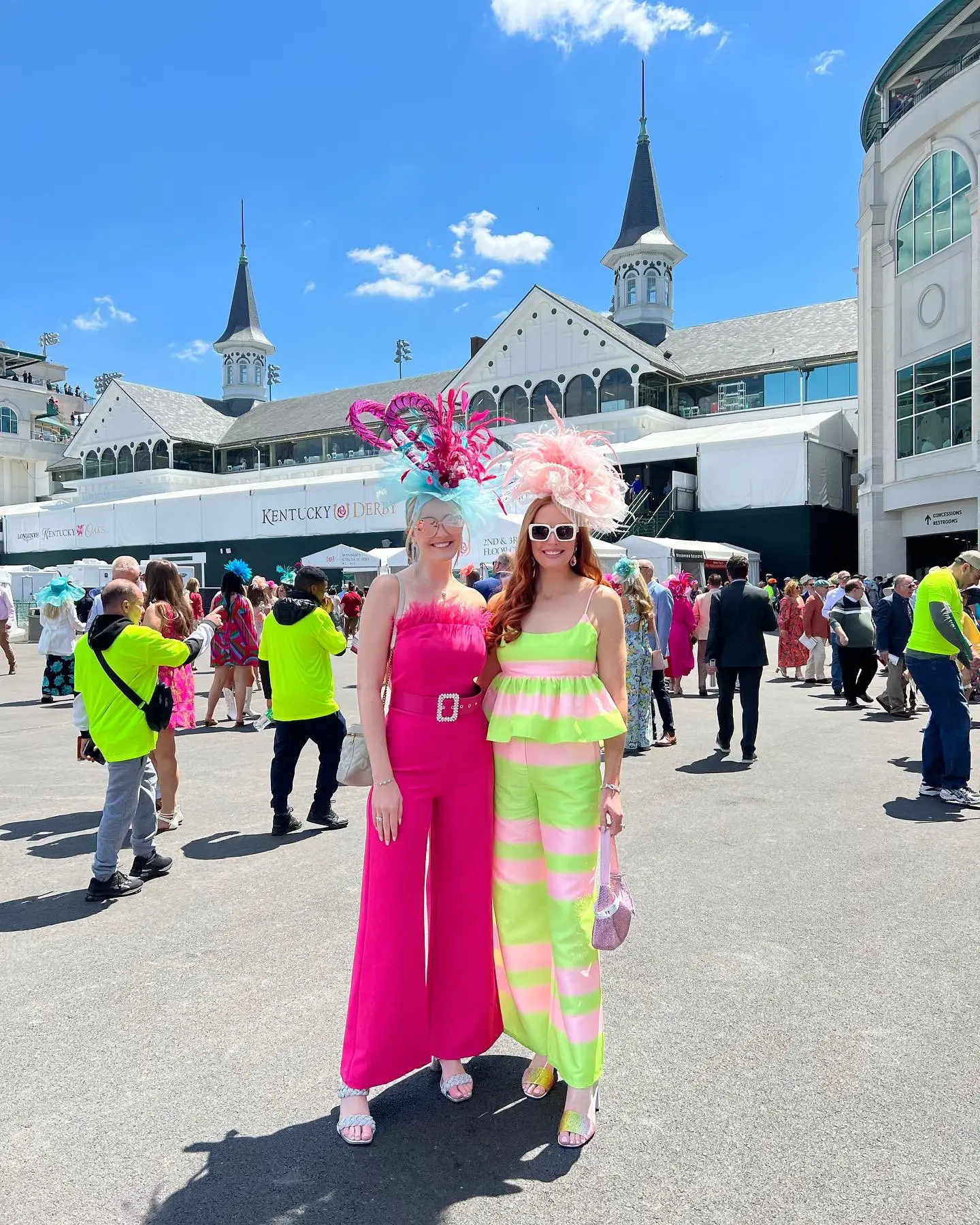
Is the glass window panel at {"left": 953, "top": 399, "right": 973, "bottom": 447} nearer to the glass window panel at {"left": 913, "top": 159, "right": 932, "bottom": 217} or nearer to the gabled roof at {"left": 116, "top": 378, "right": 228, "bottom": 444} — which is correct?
the glass window panel at {"left": 913, "top": 159, "right": 932, "bottom": 217}

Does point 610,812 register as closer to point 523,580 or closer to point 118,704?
point 523,580

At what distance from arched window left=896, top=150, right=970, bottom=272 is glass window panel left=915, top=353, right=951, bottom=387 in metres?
2.89

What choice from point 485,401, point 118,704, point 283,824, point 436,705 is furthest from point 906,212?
point 436,705

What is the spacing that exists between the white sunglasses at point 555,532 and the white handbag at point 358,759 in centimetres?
54

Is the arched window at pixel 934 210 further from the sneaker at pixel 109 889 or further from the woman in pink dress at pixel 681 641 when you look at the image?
the sneaker at pixel 109 889

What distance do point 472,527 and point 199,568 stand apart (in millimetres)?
38449

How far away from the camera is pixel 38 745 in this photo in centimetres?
912

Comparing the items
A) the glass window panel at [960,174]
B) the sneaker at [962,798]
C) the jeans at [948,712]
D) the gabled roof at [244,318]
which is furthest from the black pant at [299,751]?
the gabled roof at [244,318]

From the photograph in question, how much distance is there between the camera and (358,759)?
279 centimetres

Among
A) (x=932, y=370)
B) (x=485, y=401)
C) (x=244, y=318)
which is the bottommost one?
(x=932, y=370)

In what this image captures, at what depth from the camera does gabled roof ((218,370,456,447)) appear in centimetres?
4678

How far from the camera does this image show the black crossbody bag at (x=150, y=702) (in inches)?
180

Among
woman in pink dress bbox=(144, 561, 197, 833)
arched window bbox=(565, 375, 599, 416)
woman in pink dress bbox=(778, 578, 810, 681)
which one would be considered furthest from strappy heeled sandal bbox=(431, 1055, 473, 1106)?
arched window bbox=(565, 375, 599, 416)

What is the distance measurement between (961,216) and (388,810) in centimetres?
2641
